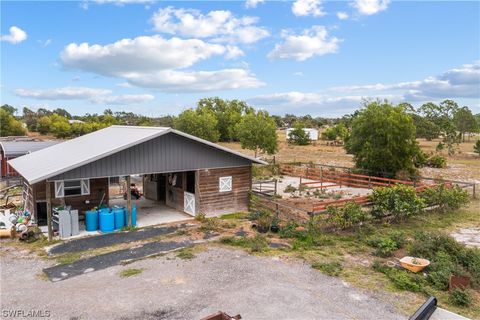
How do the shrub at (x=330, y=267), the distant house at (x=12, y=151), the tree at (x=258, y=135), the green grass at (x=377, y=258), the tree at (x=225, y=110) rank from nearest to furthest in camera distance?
the green grass at (x=377, y=258) → the shrub at (x=330, y=267) → the distant house at (x=12, y=151) → the tree at (x=258, y=135) → the tree at (x=225, y=110)

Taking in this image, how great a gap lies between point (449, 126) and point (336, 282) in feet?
168

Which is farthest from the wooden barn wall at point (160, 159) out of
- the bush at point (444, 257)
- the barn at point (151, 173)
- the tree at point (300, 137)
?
the tree at point (300, 137)

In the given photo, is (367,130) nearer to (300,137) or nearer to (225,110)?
(300,137)

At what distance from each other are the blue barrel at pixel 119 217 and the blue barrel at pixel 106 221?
0.52 ft

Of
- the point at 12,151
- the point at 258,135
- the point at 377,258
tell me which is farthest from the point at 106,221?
the point at 258,135

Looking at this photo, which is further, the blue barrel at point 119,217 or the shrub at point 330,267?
the blue barrel at point 119,217

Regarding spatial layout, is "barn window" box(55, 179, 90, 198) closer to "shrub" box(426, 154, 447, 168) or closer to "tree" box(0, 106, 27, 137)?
"shrub" box(426, 154, 447, 168)

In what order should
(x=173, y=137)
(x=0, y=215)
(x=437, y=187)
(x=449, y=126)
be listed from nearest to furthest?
(x=173, y=137), (x=0, y=215), (x=437, y=187), (x=449, y=126)

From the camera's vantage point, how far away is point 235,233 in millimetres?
13961

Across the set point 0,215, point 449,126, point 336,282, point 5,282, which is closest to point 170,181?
point 0,215

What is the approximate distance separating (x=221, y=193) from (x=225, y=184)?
0.44 metres

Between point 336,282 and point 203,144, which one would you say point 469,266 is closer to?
point 336,282

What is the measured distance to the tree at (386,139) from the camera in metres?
26.7

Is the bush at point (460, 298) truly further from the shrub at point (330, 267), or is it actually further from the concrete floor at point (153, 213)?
the concrete floor at point (153, 213)
